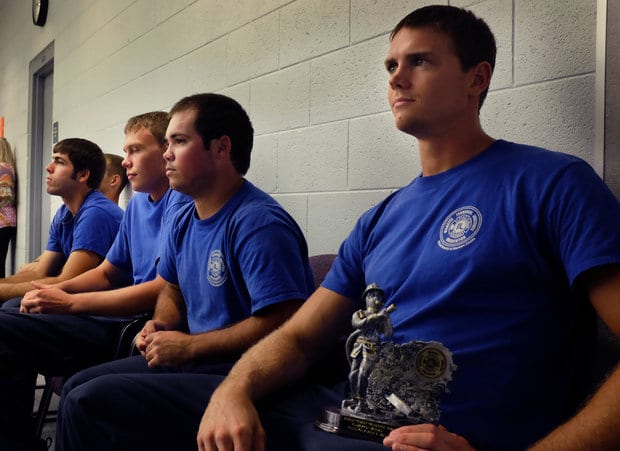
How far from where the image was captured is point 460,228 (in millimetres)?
1089

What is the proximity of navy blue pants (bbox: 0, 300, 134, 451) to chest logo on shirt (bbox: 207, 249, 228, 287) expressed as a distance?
71 cm

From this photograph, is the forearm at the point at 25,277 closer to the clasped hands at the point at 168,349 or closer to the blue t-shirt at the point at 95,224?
the blue t-shirt at the point at 95,224

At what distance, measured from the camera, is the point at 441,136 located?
1238 millimetres

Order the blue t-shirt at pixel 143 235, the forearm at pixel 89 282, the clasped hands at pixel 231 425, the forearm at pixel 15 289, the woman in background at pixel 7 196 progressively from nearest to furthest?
the clasped hands at pixel 231 425, the blue t-shirt at pixel 143 235, the forearm at pixel 89 282, the forearm at pixel 15 289, the woman in background at pixel 7 196

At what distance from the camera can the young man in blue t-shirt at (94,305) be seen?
6.61 feet

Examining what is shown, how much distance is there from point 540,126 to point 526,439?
0.74 m

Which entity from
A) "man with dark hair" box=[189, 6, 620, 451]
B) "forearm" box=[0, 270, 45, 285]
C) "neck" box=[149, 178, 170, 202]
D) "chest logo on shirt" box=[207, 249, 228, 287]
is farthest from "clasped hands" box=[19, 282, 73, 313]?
"man with dark hair" box=[189, 6, 620, 451]

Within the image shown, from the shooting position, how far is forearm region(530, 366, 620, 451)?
2.72 ft

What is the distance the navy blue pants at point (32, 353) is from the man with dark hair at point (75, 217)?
627 mm

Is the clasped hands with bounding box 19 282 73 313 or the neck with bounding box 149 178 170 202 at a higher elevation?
the neck with bounding box 149 178 170 202

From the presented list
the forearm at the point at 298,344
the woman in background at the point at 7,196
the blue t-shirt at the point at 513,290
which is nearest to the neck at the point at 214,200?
the forearm at the point at 298,344

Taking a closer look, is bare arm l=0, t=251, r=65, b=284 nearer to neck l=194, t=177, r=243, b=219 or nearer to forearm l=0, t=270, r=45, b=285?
forearm l=0, t=270, r=45, b=285

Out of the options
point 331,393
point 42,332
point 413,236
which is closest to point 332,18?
point 413,236

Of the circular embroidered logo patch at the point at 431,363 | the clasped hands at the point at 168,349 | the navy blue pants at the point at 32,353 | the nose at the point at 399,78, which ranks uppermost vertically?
the nose at the point at 399,78
